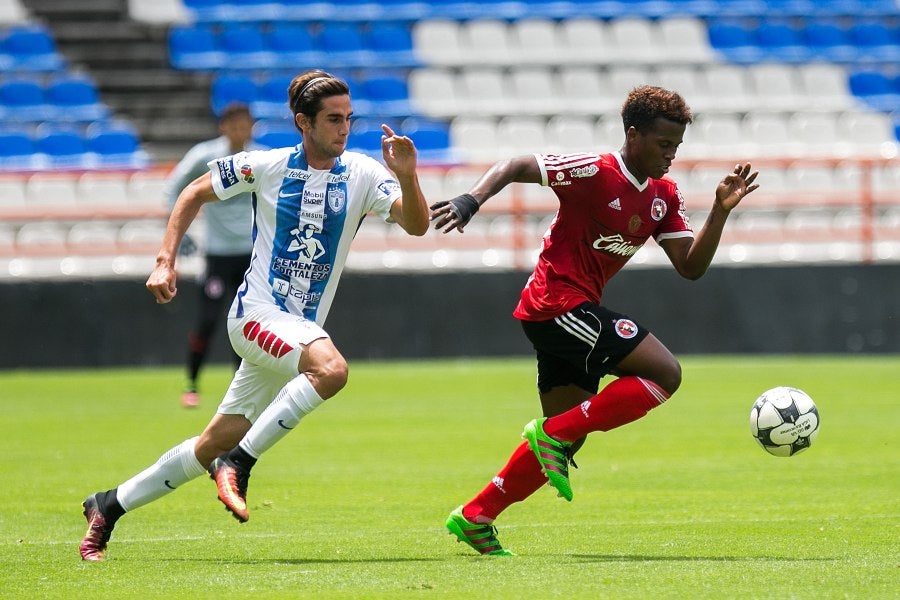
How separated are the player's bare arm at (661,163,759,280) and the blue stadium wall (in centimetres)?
1124

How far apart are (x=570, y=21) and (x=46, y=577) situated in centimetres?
2082

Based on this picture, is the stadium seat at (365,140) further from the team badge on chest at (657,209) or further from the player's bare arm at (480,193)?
the player's bare arm at (480,193)

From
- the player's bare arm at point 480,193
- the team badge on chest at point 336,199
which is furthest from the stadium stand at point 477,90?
the player's bare arm at point 480,193

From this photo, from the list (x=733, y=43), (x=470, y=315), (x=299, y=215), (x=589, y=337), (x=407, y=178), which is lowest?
(x=470, y=315)

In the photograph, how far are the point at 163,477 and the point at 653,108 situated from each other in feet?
9.06

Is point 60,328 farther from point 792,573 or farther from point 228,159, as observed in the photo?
point 792,573

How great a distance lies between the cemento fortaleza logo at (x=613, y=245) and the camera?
6.71 metres

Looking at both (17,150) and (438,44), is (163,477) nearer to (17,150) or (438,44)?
(17,150)

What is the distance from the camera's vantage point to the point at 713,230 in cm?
653

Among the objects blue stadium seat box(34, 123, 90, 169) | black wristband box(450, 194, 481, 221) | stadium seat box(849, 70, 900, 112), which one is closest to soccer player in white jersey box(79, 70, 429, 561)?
black wristband box(450, 194, 481, 221)

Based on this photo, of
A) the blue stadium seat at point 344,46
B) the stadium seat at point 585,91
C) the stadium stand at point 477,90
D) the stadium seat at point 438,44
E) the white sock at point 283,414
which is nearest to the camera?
the white sock at point 283,414

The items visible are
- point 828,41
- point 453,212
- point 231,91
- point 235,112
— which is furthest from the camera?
point 828,41

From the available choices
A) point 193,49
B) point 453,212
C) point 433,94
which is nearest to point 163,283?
point 453,212

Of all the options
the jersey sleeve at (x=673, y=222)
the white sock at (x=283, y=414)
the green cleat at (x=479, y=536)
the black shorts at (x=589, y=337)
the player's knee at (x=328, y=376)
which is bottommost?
the green cleat at (x=479, y=536)
